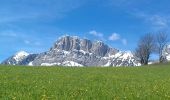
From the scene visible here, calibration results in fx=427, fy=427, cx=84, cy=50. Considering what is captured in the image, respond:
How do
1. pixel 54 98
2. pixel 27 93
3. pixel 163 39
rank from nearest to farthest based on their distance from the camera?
pixel 54 98, pixel 27 93, pixel 163 39

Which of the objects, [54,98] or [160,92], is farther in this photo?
[160,92]

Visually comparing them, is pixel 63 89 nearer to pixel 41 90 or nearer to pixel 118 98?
pixel 41 90

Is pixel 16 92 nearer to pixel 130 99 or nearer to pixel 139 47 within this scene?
pixel 130 99

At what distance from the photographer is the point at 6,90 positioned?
22.3 meters

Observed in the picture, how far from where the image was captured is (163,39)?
591ft

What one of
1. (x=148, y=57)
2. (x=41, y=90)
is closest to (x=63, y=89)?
(x=41, y=90)

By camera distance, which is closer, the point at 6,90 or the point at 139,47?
the point at 6,90

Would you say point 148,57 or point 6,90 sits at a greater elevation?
point 148,57

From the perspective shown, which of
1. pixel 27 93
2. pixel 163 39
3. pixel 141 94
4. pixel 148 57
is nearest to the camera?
pixel 27 93

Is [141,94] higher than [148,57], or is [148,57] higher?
[148,57]

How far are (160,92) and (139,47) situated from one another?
5856 inches

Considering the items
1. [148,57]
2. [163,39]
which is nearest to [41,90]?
[148,57]

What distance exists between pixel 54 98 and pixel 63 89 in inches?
156

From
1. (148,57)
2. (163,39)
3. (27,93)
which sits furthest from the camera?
(163,39)
